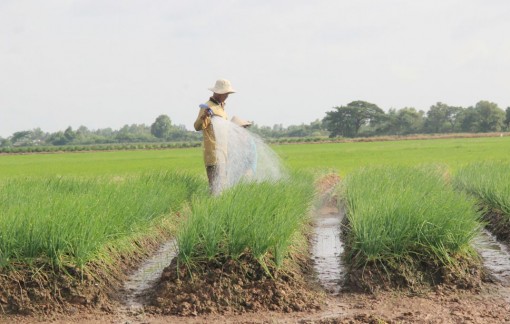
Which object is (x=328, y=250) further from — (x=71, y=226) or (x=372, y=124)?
(x=372, y=124)

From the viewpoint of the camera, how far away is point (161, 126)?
221 ft

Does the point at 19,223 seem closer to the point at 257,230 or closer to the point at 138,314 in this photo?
the point at 138,314

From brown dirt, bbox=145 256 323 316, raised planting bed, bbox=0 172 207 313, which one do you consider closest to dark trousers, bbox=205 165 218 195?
raised planting bed, bbox=0 172 207 313

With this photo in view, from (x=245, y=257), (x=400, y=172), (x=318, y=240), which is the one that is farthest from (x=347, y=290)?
(x=400, y=172)

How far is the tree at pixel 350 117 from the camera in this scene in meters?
58.0

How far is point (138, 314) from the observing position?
381 cm

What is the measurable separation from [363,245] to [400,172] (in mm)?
4986

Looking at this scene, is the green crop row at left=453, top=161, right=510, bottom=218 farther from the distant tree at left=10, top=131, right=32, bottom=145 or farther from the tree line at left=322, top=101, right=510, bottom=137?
the distant tree at left=10, top=131, right=32, bottom=145

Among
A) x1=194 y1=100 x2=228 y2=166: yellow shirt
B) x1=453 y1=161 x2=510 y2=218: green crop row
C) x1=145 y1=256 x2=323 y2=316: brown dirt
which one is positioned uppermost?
x1=194 y1=100 x2=228 y2=166: yellow shirt

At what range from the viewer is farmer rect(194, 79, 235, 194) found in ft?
21.5

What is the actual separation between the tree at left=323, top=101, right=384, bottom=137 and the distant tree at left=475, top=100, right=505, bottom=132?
8.99m

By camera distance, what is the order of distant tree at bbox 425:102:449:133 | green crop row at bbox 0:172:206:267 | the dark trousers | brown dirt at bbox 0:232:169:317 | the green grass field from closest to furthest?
brown dirt at bbox 0:232:169:317 < green crop row at bbox 0:172:206:267 < the dark trousers < the green grass field < distant tree at bbox 425:102:449:133

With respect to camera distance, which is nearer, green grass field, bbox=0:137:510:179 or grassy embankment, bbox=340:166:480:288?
grassy embankment, bbox=340:166:480:288

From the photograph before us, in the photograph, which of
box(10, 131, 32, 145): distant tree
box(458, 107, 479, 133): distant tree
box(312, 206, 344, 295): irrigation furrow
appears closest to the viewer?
box(312, 206, 344, 295): irrigation furrow
